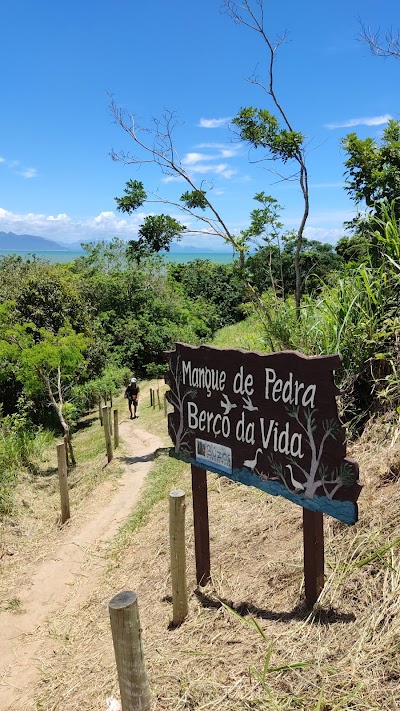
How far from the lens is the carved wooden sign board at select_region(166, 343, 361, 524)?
2.77m

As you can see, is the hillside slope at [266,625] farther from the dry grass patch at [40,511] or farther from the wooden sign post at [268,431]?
the dry grass patch at [40,511]

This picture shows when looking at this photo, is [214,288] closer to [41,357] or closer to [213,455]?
[41,357]

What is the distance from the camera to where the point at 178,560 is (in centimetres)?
359

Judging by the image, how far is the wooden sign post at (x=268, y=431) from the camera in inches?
109

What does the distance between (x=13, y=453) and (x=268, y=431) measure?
9.26 meters

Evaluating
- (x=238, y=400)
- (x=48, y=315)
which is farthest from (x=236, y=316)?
(x=238, y=400)

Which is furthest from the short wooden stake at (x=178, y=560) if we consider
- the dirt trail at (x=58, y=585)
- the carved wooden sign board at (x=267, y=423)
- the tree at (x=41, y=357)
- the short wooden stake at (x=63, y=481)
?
the tree at (x=41, y=357)

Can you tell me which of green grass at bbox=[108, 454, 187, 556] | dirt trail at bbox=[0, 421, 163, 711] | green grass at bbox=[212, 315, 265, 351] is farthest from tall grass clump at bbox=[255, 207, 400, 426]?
dirt trail at bbox=[0, 421, 163, 711]

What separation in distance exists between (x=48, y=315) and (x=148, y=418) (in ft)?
18.1

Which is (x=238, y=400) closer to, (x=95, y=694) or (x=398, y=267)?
(x=95, y=694)

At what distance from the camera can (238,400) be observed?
3311mm

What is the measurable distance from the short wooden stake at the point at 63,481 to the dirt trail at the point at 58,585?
32cm

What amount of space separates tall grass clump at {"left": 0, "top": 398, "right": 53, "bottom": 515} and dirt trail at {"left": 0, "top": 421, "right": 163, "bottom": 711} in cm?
164

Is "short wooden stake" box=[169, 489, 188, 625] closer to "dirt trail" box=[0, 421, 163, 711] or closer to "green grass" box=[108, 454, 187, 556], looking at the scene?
"dirt trail" box=[0, 421, 163, 711]
